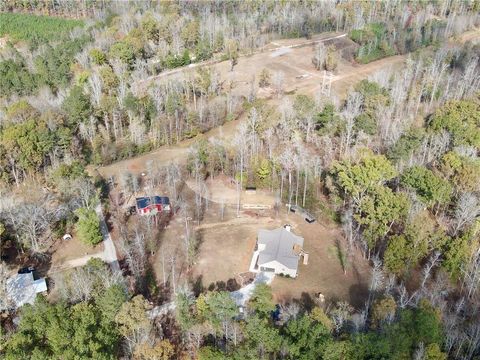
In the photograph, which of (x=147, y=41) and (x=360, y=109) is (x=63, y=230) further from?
(x=147, y=41)

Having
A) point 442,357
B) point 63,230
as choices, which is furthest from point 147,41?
point 442,357

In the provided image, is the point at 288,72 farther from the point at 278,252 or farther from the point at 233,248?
the point at 278,252

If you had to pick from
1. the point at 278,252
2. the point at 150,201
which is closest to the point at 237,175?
the point at 150,201

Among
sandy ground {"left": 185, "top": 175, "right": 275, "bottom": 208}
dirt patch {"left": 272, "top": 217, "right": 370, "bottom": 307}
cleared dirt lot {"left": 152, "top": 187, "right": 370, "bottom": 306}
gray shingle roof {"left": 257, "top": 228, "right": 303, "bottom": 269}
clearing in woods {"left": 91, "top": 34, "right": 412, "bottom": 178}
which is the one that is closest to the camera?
dirt patch {"left": 272, "top": 217, "right": 370, "bottom": 307}

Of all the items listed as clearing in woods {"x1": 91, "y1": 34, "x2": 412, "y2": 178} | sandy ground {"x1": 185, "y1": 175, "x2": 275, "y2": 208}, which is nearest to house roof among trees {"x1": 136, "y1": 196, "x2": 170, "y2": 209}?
sandy ground {"x1": 185, "y1": 175, "x2": 275, "y2": 208}

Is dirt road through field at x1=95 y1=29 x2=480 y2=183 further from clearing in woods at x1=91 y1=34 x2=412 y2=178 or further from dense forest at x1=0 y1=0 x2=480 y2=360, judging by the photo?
dense forest at x1=0 y1=0 x2=480 y2=360

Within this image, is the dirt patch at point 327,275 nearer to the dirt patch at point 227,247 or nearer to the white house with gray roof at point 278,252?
the white house with gray roof at point 278,252
